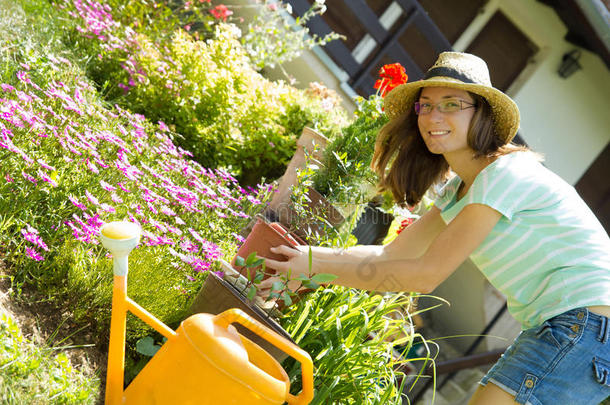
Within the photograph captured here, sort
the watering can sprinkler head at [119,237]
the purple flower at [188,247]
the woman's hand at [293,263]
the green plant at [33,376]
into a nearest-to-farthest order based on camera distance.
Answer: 1. the watering can sprinkler head at [119,237]
2. the green plant at [33,376]
3. the woman's hand at [293,263]
4. the purple flower at [188,247]

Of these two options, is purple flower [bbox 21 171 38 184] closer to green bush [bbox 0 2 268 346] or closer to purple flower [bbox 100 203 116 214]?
green bush [bbox 0 2 268 346]

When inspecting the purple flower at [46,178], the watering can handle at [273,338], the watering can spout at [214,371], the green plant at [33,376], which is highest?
the watering can handle at [273,338]

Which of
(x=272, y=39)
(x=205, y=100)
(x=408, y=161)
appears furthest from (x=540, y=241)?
(x=272, y=39)

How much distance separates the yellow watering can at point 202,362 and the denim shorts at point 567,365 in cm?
73

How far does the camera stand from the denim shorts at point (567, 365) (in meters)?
1.72

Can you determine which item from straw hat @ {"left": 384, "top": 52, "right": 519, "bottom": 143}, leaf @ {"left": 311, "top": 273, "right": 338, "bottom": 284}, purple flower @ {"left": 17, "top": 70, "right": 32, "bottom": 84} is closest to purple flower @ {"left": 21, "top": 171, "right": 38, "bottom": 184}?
purple flower @ {"left": 17, "top": 70, "right": 32, "bottom": 84}

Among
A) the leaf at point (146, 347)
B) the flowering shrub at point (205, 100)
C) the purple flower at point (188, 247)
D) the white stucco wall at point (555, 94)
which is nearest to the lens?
the leaf at point (146, 347)

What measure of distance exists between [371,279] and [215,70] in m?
2.84

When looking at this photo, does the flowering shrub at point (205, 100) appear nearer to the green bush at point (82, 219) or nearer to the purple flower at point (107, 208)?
the green bush at point (82, 219)

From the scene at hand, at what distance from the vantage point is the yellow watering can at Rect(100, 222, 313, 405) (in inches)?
54.9

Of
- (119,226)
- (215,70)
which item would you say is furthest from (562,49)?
(119,226)

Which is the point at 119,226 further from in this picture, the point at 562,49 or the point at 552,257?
the point at 562,49

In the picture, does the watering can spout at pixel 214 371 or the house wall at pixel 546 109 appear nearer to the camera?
the watering can spout at pixel 214 371

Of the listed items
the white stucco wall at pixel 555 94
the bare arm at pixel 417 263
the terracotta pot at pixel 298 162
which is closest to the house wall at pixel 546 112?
the white stucco wall at pixel 555 94
